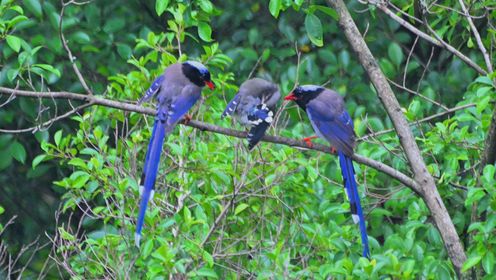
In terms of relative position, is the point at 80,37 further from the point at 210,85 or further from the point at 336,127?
the point at 336,127

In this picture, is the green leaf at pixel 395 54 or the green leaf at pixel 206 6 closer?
the green leaf at pixel 206 6

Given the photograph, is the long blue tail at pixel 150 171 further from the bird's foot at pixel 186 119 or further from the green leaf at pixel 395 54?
the green leaf at pixel 395 54

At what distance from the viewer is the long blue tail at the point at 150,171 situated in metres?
5.59

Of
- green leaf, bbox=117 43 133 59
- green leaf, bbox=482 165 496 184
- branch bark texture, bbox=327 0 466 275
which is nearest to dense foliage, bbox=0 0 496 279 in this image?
green leaf, bbox=482 165 496 184

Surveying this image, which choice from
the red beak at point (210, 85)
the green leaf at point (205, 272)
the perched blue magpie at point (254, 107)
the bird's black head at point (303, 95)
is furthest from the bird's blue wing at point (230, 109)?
the green leaf at point (205, 272)

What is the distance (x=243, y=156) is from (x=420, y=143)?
4.47ft

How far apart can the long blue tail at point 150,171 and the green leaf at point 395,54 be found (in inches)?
124

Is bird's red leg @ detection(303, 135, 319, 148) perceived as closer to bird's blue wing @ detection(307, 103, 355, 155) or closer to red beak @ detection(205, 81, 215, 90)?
bird's blue wing @ detection(307, 103, 355, 155)

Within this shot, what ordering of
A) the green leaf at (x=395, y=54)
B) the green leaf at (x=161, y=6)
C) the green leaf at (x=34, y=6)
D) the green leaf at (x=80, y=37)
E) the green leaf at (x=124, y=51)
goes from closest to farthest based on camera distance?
the green leaf at (x=161, y=6) < the green leaf at (x=34, y=6) < the green leaf at (x=80, y=37) < the green leaf at (x=395, y=54) < the green leaf at (x=124, y=51)

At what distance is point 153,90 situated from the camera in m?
6.14

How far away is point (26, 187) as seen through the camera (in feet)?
31.6

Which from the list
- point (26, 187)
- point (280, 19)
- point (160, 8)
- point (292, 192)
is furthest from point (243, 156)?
point (26, 187)

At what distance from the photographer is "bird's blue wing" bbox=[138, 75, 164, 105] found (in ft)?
20.1

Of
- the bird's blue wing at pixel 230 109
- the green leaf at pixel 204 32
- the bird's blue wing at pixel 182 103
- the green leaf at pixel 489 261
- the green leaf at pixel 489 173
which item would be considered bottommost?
the green leaf at pixel 489 261
